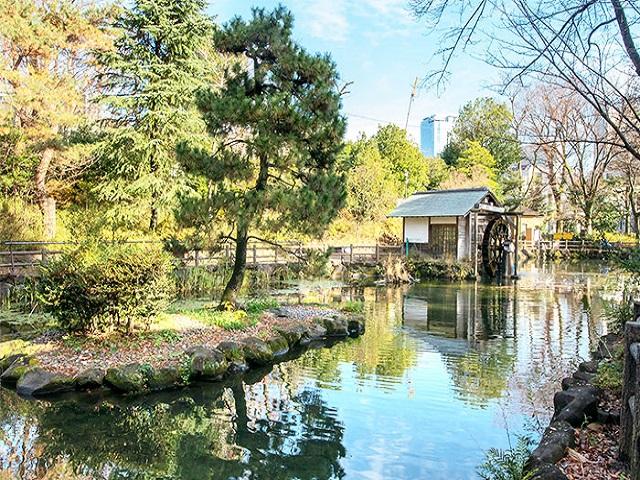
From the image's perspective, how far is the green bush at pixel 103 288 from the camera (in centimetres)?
682

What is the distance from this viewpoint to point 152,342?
282 inches

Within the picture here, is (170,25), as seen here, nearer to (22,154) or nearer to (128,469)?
(22,154)

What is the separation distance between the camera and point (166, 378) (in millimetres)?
6523

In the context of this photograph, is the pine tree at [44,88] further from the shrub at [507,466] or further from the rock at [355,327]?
the shrub at [507,466]

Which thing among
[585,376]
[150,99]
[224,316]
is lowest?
[585,376]

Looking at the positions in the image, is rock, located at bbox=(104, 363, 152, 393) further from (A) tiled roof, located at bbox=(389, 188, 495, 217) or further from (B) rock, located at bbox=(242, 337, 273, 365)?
(A) tiled roof, located at bbox=(389, 188, 495, 217)

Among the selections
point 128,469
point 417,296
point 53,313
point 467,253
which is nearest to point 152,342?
point 53,313

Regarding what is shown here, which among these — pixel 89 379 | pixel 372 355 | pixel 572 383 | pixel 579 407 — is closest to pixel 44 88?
pixel 89 379

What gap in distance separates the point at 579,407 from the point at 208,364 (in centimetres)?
439

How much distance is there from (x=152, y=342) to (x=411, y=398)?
11.4 ft

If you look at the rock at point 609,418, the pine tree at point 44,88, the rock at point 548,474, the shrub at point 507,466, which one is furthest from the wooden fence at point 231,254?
the rock at point 548,474

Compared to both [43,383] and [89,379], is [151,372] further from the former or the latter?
[43,383]

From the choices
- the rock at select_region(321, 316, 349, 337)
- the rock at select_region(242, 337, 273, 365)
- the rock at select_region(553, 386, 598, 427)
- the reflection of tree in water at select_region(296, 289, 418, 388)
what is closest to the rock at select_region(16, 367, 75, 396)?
the rock at select_region(242, 337, 273, 365)

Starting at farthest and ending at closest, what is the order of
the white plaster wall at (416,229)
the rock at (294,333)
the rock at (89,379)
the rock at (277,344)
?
the white plaster wall at (416,229)
the rock at (294,333)
the rock at (277,344)
the rock at (89,379)
